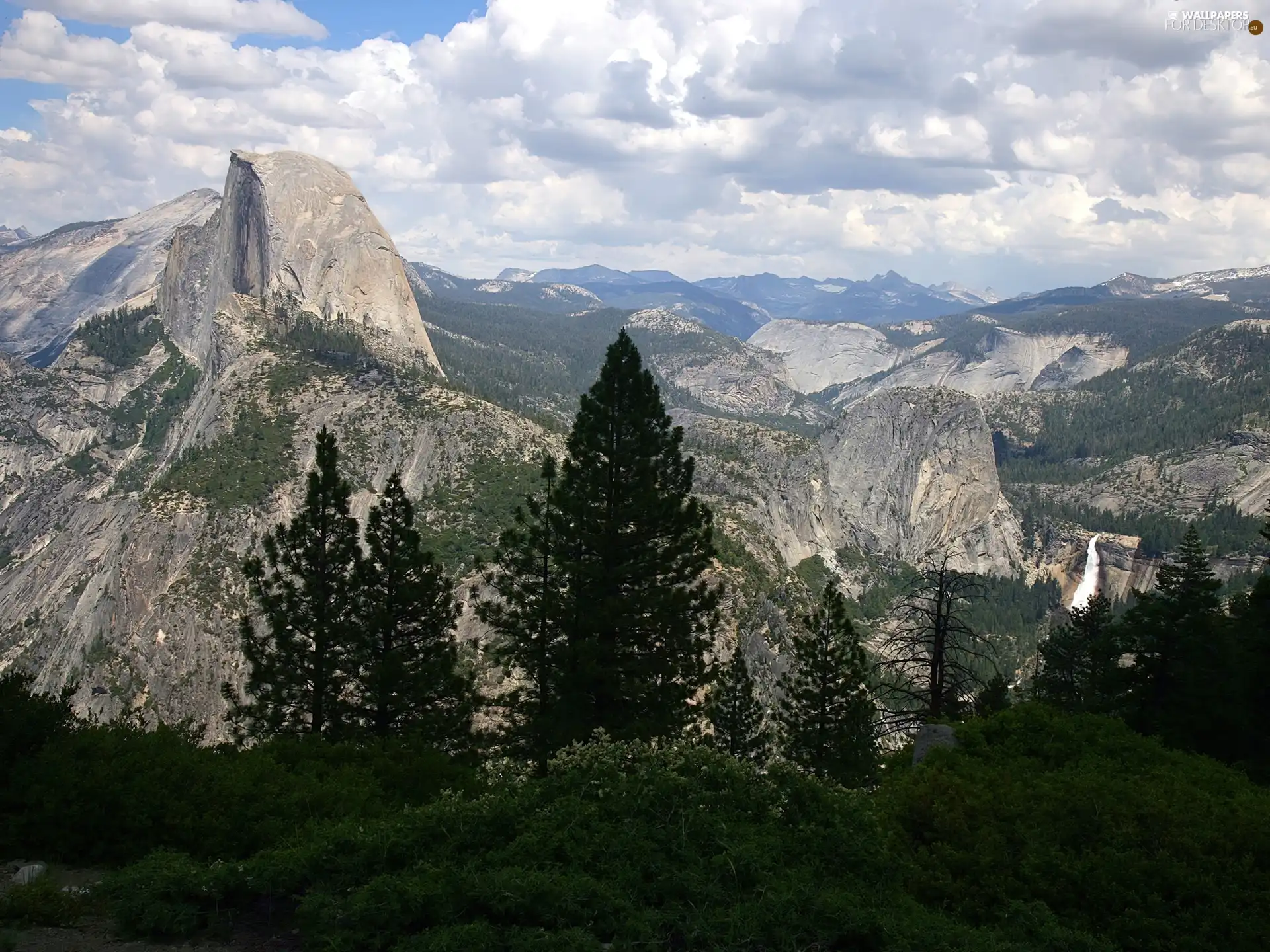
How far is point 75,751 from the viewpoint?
16.3m

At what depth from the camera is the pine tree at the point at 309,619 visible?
27.9 meters

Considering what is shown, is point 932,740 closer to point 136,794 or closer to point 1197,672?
point 1197,672

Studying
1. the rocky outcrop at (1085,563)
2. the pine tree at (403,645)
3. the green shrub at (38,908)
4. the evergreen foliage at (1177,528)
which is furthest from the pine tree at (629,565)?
the rocky outcrop at (1085,563)

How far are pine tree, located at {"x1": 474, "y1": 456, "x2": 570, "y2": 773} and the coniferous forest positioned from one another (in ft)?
0.41

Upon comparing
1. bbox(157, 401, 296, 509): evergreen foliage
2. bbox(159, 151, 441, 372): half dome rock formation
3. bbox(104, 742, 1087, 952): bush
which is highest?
bbox(159, 151, 441, 372): half dome rock formation

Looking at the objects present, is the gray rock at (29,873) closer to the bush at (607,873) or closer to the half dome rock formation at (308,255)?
the bush at (607,873)

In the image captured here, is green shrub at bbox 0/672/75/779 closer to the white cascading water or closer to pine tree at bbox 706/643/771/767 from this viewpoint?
pine tree at bbox 706/643/771/767

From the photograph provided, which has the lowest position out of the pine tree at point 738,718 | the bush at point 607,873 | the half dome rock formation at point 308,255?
the pine tree at point 738,718

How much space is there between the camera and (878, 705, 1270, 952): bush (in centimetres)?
1359

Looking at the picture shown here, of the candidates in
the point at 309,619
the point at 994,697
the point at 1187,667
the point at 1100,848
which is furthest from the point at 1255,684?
the point at 309,619

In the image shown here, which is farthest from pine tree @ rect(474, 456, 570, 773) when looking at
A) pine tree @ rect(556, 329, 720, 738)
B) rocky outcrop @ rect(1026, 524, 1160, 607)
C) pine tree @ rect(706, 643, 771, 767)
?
rocky outcrop @ rect(1026, 524, 1160, 607)

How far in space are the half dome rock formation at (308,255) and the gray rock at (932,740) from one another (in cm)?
14326

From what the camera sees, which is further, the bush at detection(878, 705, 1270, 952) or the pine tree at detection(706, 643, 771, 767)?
the pine tree at detection(706, 643, 771, 767)

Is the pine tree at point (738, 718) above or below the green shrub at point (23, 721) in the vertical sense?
below
